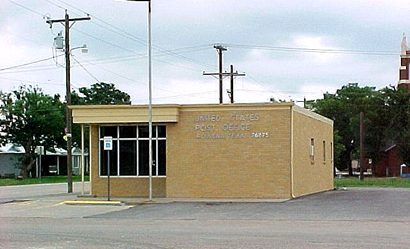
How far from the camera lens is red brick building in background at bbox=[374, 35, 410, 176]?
101562mm

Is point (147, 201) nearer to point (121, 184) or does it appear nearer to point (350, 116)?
point (121, 184)

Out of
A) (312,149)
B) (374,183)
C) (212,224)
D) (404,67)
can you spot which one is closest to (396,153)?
(404,67)

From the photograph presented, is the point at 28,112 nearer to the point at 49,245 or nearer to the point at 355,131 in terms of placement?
the point at 355,131

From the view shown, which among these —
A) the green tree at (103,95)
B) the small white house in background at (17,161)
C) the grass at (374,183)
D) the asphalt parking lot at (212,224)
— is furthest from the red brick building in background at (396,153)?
the asphalt parking lot at (212,224)

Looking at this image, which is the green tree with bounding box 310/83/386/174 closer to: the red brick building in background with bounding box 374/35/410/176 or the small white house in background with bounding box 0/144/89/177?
the red brick building in background with bounding box 374/35/410/176

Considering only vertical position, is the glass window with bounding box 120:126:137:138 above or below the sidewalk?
above

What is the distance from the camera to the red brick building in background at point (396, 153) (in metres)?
102

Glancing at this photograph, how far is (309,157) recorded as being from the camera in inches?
1524

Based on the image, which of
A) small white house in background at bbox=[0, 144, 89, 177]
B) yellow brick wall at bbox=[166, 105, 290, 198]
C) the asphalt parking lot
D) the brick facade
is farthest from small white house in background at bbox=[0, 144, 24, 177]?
the asphalt parking lot

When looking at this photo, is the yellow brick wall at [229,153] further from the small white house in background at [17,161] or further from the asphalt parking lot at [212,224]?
the small white house in background at [17,161]

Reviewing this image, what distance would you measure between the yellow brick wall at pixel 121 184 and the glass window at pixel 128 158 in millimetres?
325

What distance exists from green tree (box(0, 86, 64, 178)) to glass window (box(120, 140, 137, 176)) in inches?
1857

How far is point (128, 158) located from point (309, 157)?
9.11 m

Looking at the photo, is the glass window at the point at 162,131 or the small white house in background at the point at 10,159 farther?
the small white house in background at the point at 10,159
